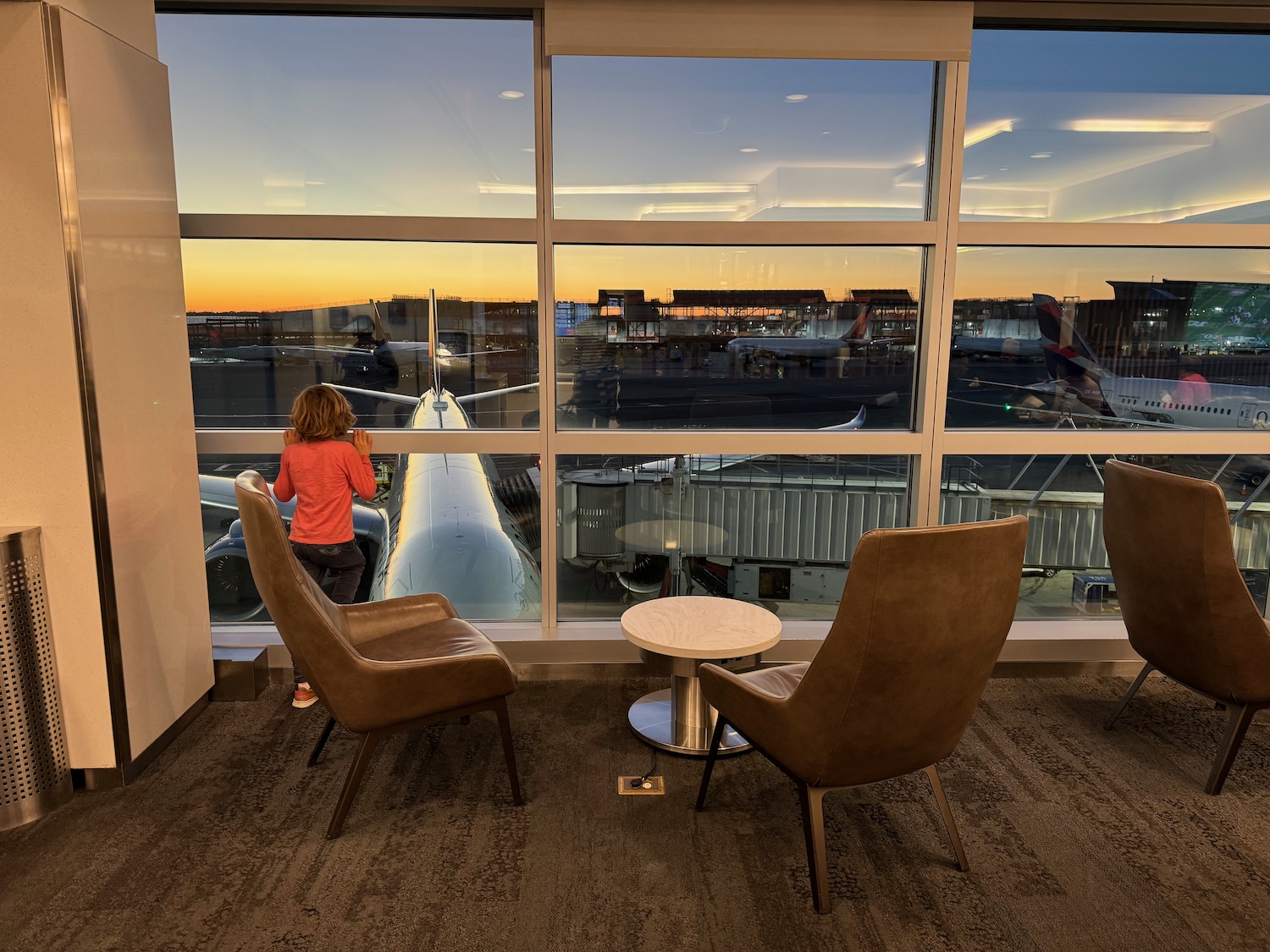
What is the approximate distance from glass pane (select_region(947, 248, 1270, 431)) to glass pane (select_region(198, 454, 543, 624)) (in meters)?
2.31

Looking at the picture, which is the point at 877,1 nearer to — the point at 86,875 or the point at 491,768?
the point at 491,768

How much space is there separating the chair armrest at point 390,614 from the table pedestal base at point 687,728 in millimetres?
959

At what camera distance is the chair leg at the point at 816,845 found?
Answer: 2.22 metres

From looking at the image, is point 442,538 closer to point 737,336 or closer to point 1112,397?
point 737,336

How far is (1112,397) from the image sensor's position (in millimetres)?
4094

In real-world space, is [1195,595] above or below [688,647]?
above

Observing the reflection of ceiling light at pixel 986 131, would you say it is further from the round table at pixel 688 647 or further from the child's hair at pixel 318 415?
the child's hair at pixel 318 415

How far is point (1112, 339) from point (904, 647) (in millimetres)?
2871

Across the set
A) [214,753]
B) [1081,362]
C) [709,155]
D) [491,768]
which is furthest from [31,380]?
[1081,362]

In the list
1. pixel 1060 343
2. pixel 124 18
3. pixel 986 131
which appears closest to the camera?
pixel 124 18

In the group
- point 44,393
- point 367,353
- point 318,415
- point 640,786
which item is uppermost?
point 367,353

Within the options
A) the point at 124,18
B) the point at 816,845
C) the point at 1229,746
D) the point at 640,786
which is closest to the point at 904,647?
the point at 816,845

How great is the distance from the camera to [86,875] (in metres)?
2.36

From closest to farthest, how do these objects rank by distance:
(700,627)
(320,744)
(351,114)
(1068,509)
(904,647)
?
(904,647)
(320,744)
(700,627)
(351,114)
(1068,509)
